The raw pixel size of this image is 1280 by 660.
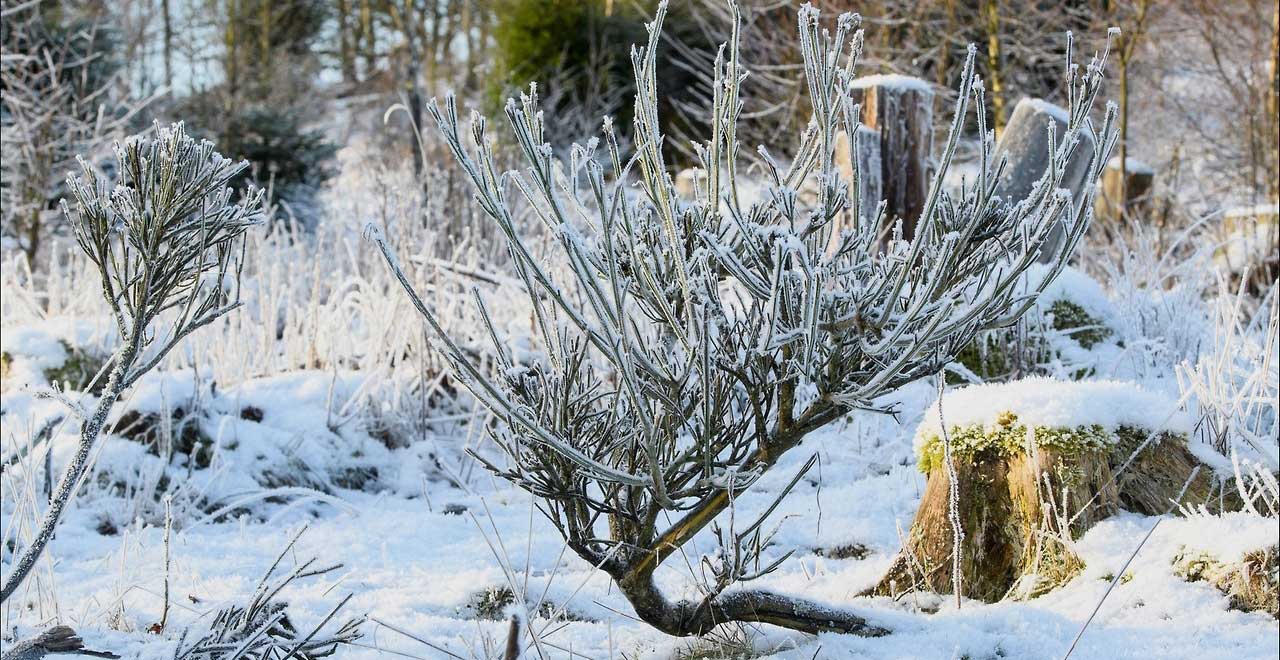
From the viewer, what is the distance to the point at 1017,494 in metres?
2.72

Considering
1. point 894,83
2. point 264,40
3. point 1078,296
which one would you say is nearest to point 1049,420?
point 1078,296

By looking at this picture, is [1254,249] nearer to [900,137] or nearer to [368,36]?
[900,137]

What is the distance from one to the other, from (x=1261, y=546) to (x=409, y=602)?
74.3 inches

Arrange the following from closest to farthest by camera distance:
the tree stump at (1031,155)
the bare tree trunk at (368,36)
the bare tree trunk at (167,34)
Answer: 1. the tree stump at (1031,155)
2. the bare tree trunk at (167,34)
3. the bare tree trunk at (368,36)

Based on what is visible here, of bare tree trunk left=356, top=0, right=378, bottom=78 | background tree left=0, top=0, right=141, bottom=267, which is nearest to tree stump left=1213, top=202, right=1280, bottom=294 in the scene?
background tree left=0, top=0, right=141, bottom=267

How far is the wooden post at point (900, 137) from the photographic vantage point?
17.7 ft

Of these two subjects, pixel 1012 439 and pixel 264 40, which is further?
pixel 264 40

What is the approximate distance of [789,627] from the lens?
2211 millimetres

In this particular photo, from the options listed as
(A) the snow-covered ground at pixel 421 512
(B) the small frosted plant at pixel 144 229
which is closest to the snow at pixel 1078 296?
(A) the snow-covered ground at pixel 421 512

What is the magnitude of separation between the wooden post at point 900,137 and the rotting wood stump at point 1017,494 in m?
2.71

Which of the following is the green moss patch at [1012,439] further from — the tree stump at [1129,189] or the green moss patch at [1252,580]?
the tree stump at [1129,189]

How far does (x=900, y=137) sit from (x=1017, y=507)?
303 cm

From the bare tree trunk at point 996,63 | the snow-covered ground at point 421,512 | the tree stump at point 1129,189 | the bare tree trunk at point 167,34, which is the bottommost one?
A: the snow-covered ground at point 421,512

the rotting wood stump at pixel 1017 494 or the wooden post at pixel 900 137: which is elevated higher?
the wooden post at pixel 900 137
